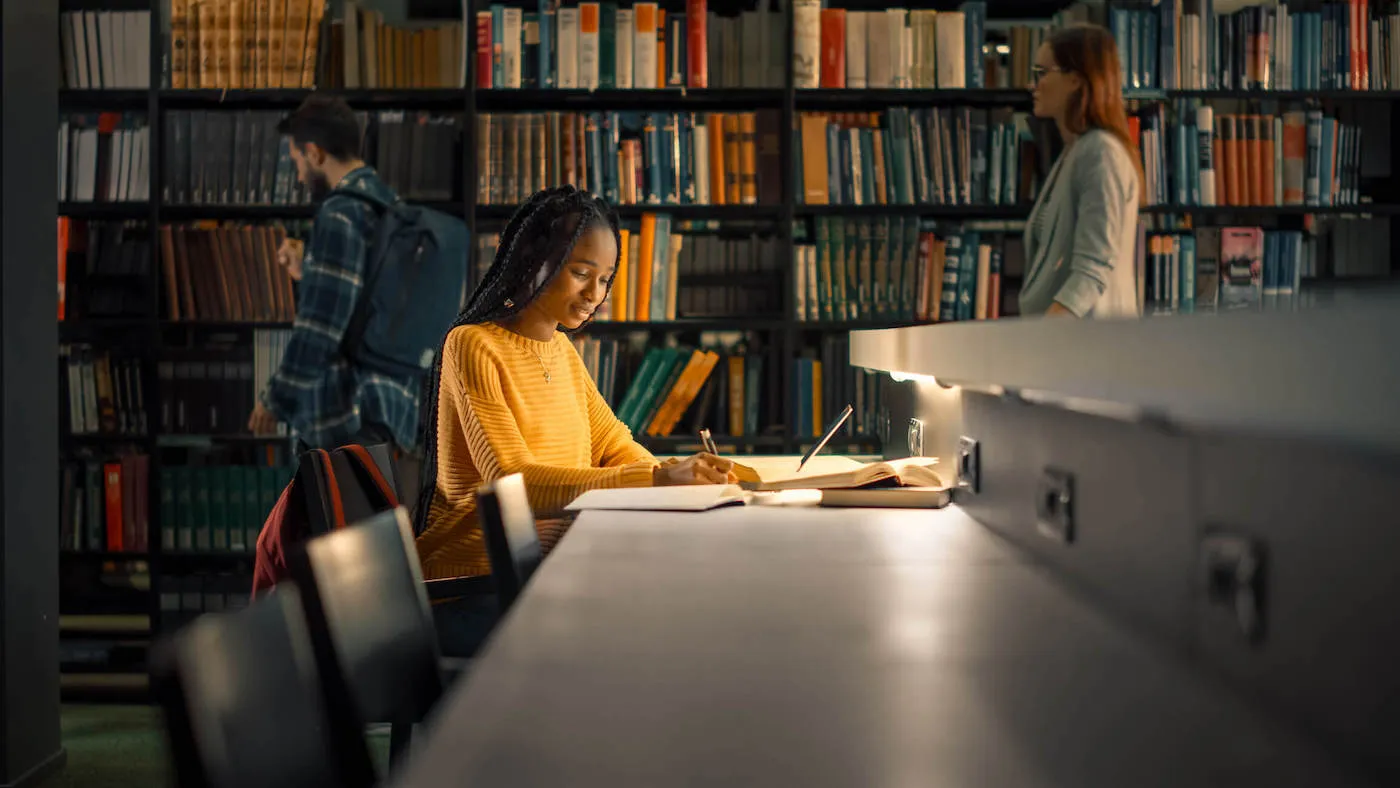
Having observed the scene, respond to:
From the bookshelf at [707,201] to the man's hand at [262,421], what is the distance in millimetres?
107

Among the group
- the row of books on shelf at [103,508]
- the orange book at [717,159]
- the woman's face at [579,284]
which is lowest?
the row of books on shelf at [103,508]

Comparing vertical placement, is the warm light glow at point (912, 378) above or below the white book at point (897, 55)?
below

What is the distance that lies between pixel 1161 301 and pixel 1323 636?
3353 millimetres

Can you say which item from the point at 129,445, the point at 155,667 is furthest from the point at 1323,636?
the point at 129,445

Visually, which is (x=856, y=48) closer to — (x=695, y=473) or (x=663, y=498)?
(x=695, y=473)

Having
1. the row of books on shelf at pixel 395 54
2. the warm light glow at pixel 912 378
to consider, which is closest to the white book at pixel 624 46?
the row of books on shelf at pixel 395 54

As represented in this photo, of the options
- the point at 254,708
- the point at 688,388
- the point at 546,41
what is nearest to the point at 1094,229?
the point at 688,388

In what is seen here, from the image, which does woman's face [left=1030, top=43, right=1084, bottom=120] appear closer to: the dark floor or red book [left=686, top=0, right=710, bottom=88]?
red book [left=686, top=0, right=710, bottom=88]

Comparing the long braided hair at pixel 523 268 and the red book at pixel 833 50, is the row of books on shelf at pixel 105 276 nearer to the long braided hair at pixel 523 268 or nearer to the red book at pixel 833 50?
the long braided hair at pixel 523 268

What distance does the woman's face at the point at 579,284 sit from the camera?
7.89 feet

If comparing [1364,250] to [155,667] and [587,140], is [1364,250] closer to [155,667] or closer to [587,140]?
[587,140]

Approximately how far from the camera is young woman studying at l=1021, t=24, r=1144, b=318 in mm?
2732

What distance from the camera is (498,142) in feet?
12.9

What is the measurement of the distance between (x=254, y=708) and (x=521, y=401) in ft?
4.60
